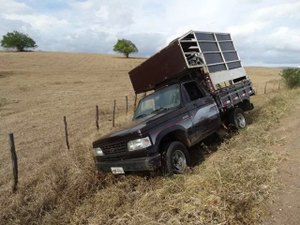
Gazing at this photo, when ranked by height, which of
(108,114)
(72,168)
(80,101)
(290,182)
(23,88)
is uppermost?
(23,88)

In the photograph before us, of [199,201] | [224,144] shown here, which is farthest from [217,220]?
[224,144]

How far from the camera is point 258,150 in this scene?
7.11m

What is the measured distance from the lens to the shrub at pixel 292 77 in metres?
25.9

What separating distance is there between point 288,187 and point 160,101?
11.9ft

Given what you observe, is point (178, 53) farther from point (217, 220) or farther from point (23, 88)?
point (23, 88)

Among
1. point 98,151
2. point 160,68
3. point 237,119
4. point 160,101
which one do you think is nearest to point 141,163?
point 98,151

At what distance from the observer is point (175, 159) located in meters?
6.64

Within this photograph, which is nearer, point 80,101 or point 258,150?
point 258,150

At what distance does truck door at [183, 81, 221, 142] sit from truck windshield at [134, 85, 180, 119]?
266 mm

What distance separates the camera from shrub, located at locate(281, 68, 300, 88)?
2586cm

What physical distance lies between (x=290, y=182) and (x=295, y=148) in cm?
192

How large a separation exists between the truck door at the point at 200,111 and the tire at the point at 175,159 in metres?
0.73

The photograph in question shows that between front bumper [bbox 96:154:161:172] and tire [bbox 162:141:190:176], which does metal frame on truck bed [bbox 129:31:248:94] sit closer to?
tire [bbox 162:141:190:176]

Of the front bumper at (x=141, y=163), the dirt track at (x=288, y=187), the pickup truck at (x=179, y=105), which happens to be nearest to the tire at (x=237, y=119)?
the pickup truck at (x=179, y=105)
